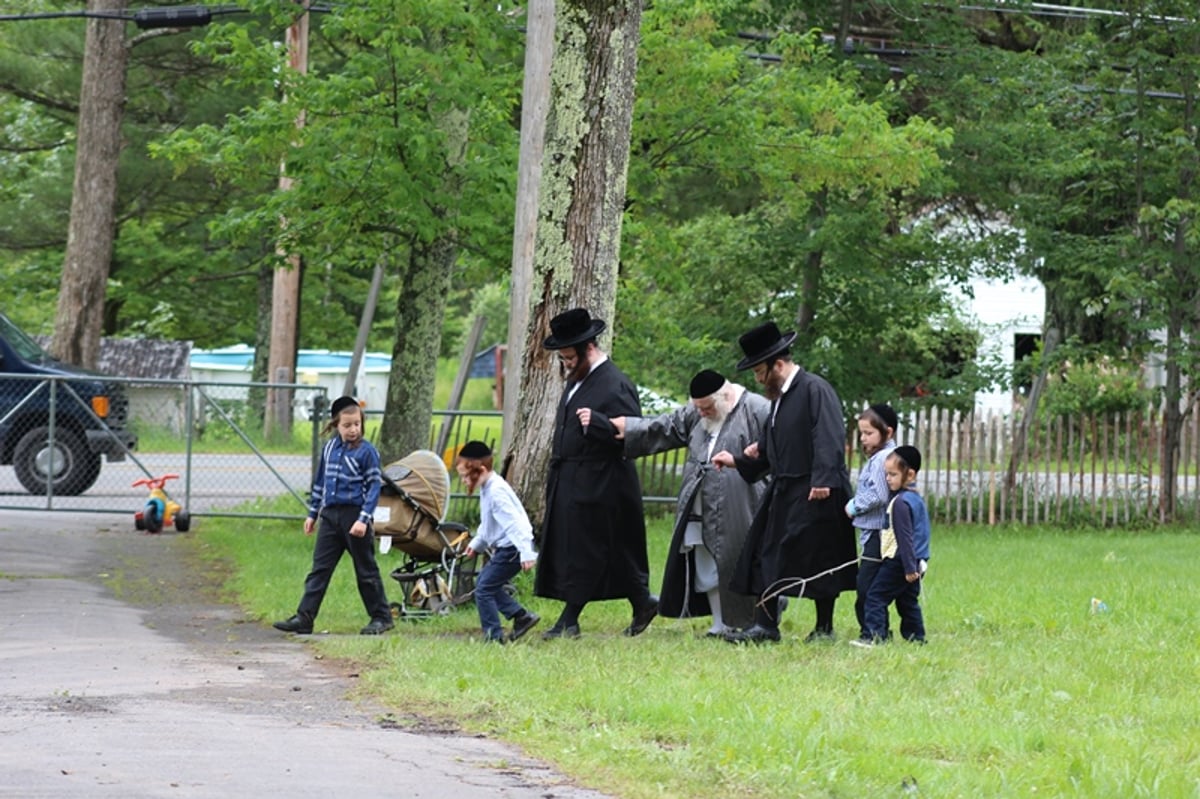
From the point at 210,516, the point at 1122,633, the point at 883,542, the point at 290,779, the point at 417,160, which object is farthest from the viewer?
the point at 210,516

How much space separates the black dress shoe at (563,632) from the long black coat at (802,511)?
3.69ft

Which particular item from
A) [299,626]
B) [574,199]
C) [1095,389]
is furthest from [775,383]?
[1095,389]

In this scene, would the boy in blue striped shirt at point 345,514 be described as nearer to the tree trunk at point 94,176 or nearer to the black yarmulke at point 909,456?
the black yarmulke at point 909,456

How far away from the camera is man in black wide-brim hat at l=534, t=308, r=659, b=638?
40.7ft

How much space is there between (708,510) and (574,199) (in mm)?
2917

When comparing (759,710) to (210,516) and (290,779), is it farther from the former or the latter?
(210,516)

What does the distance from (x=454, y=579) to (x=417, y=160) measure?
19.1ft

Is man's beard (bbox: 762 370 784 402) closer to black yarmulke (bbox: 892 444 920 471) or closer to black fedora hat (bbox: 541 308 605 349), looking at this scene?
black yarmulke (bbox: 892 444 920 471)

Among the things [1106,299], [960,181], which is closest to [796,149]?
[960,181]

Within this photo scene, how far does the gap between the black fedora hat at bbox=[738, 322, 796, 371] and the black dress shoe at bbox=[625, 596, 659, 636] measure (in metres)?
1.71

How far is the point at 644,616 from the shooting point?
12680 millimetres

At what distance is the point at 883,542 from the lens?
1174 cm

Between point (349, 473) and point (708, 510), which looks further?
point (349, 473)

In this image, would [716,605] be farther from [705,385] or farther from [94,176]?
[94,176]
